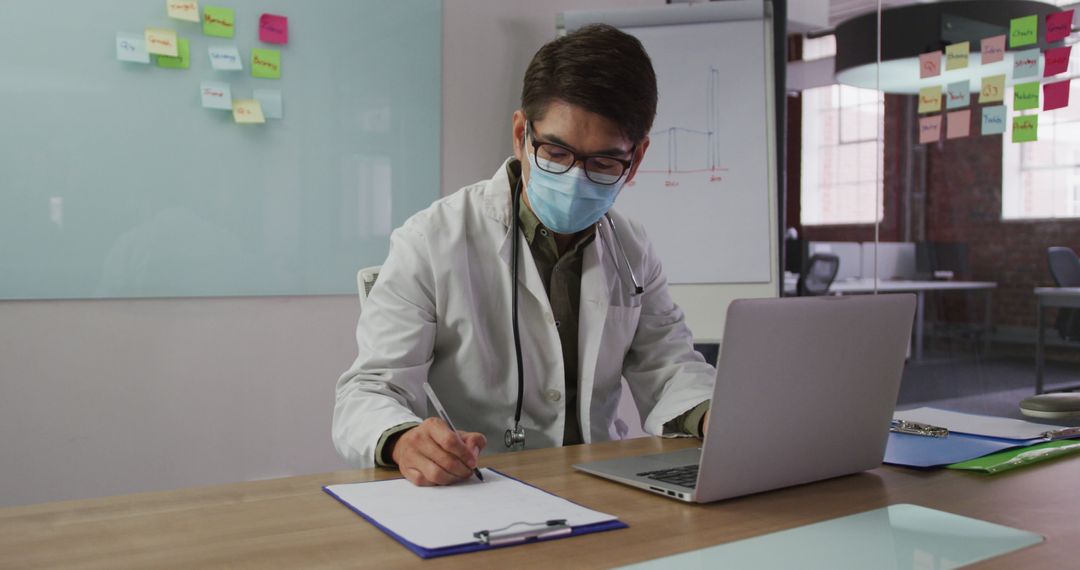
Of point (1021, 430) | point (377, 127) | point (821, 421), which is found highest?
point (377, 127)

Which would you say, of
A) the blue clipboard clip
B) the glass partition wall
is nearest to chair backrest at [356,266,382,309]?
the blue clipboard clip

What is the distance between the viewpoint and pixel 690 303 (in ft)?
9.68

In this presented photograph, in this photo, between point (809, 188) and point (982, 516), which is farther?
point (809, 188)

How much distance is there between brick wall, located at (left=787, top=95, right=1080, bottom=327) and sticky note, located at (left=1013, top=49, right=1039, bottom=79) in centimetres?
15

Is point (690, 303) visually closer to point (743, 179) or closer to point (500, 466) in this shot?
point (743, 179)

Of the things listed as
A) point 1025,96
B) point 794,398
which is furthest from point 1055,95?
point 794,398

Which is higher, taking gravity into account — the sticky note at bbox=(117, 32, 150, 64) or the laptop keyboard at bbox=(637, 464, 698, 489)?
the sticky note at bbox=(117, 32, 150, 64)

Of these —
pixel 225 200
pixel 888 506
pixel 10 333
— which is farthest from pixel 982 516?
pixel 10 333

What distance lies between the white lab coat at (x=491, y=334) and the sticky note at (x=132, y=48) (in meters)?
1.36

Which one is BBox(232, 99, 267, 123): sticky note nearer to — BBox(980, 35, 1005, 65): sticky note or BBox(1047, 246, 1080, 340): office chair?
BBox(980, 35, 1005, 65): sticky note

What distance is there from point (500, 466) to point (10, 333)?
188cm

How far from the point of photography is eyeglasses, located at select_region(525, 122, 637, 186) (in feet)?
4.78

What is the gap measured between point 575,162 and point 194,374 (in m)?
1.73

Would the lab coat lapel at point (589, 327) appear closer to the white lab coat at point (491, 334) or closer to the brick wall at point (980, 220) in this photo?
the white lab coat at point (491, 334)
